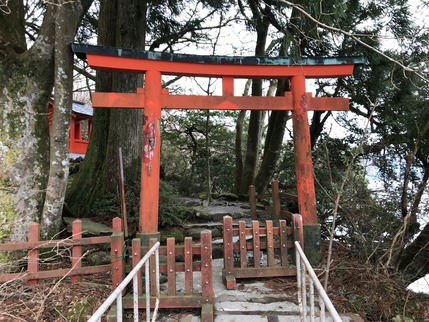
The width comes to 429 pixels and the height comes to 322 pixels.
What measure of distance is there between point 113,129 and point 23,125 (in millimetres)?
3082

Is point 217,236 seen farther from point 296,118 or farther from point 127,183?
point 296,118

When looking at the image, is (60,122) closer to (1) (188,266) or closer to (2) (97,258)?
(2) (97,258)

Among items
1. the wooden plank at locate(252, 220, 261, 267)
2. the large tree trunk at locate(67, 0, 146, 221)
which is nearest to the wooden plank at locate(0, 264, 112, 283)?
the wooden plank at locate(252, 220, 261, 267)

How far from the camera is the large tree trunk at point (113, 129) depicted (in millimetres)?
7148

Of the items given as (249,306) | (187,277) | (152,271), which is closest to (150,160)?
(152,271)

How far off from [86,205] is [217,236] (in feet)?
9.02

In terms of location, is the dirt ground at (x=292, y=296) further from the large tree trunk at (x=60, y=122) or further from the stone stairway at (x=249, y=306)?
the large tree trunk at (x=60, y=122)

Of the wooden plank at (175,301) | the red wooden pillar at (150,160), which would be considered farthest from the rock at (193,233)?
the wooden plank at (175,301)

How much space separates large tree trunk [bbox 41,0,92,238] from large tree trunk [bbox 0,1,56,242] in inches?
9.2

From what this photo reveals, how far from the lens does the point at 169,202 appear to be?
288 inches

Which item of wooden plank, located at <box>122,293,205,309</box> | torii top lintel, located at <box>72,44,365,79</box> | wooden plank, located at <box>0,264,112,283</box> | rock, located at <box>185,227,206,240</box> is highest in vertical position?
torii top lintel, located at <box>72,44,365,79</box>

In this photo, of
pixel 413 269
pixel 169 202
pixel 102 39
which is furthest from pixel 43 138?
pixel 413 269

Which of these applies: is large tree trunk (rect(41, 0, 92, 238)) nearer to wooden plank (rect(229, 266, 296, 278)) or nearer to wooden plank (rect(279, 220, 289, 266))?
wooden plank (rect(229, 266, 296, 278))

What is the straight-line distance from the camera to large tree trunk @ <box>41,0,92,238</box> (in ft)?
14.2
